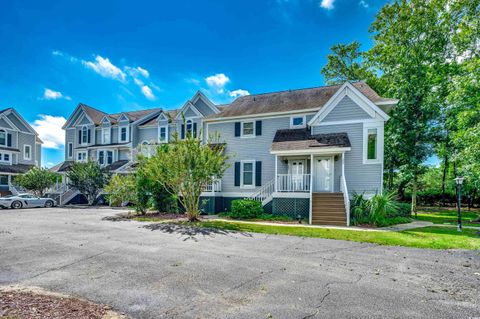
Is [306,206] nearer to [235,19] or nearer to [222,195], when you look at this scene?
[222,195]

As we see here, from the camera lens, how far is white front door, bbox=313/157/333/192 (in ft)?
56.8

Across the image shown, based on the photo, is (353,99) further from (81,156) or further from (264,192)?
(81,156)

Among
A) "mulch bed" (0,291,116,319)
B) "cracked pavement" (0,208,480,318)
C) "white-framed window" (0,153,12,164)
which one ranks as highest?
"white-framed window" (0,153,12,164)

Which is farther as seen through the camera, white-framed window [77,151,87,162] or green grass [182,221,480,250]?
white-framed window [77,151,87,162]

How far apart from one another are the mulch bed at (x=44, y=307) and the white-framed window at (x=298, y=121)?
659 inches

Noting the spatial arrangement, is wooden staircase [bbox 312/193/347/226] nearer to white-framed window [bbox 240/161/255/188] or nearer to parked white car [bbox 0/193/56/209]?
white-framed window [bbox 240/161/255/188]

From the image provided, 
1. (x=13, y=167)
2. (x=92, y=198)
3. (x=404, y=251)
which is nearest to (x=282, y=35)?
(x=404, y=251)

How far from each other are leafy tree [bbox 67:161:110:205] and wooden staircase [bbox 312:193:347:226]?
66.5ft

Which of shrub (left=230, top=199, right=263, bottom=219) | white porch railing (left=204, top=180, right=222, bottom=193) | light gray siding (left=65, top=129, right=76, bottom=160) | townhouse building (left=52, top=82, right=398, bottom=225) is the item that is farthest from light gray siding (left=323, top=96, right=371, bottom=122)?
light gray siding (left=65, top=129, right=76, bottom=160)

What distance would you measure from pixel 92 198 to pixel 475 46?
34.9 metres

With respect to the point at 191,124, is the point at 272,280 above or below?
below

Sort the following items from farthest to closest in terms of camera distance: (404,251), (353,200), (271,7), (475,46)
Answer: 1. (475,46)
2. (271,7)
3. (353,200)
4. (404,251)

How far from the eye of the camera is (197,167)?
1410 centimetres

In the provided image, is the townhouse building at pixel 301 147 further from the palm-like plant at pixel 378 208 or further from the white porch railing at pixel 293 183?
the palm-like plant at pixel 378 208
